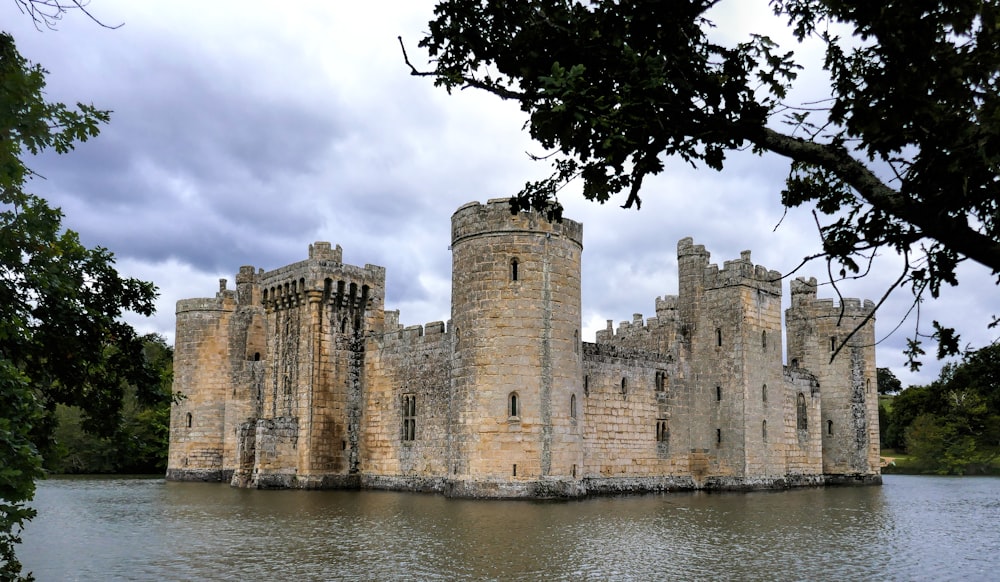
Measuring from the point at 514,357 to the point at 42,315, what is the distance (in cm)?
1943

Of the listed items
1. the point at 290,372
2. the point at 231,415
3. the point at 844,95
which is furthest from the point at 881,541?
the point at 231,415

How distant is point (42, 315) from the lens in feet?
31.4

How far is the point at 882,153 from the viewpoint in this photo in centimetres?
644

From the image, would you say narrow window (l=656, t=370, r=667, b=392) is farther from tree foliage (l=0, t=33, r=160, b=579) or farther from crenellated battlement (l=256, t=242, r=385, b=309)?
tree foliage (l=0, t=33, r=160, b=579)

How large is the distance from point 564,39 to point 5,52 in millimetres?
5266

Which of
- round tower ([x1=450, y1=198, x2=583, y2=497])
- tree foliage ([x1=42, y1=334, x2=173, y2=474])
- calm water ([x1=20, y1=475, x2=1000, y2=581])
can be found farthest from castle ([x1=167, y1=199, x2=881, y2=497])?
tree foliage ([x1=42, y1=334, x2=173, y2=474])

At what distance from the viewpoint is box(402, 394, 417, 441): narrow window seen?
113 feet

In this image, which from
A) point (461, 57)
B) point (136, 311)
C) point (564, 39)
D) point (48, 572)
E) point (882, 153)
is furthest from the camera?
point (48, 572)

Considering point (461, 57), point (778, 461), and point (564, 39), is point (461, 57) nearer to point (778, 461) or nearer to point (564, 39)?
point (564, 39)

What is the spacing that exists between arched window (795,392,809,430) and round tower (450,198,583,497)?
15.7 metres

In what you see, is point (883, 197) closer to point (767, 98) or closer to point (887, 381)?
point (767, 98)

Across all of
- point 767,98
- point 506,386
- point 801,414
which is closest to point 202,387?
point 506,386

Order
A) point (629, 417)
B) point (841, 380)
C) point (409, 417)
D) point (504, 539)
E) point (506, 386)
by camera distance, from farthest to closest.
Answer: point (841, 380) → point (409, 417) → point (629, 417) → point (506, 386) → point (504, 539)

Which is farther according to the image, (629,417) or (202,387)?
(202,387)
